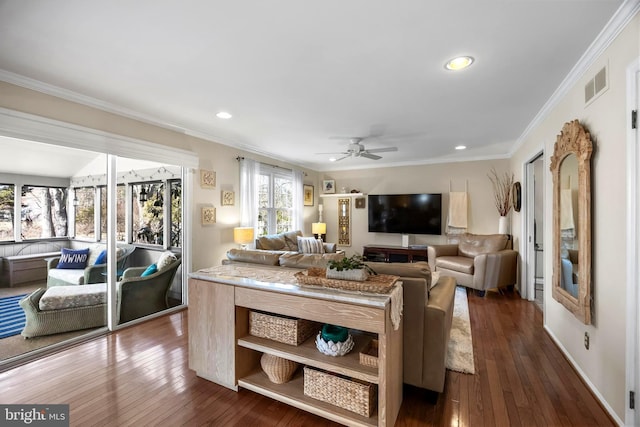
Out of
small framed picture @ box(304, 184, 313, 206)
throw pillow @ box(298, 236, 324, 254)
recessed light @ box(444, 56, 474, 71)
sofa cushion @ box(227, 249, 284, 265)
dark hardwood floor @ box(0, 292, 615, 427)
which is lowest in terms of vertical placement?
dark hardwood floor @ box(0, 292, 615, 427)

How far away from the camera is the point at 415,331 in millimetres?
1911

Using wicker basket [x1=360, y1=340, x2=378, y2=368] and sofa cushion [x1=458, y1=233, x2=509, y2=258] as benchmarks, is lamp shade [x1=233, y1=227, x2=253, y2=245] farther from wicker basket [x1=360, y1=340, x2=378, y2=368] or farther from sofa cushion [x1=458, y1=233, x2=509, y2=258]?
sofa cushion [x1=458, y1=233, x2=509, y2=258]

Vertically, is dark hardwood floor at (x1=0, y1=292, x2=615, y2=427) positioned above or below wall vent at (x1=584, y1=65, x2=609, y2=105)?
below

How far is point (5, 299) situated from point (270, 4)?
11.8 ft

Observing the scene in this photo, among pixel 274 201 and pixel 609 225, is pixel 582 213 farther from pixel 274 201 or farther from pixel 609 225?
pixel 274 201

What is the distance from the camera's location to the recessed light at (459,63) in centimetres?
205

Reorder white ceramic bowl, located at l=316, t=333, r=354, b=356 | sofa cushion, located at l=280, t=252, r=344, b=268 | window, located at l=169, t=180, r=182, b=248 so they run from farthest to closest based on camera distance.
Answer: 1. window, located at l=169, t=180, r=182, b=248
2. sofa cushion, located at l=280, t=252, r=344, b=268
3. white ceramic bowl, located at l=316, t=333, r=354, b=356

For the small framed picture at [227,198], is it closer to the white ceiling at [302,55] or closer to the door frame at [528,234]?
the white ceiling at [302,55]

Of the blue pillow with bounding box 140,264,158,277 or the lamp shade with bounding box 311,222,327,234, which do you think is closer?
the blue pillow with bounding box 140,264,158,277

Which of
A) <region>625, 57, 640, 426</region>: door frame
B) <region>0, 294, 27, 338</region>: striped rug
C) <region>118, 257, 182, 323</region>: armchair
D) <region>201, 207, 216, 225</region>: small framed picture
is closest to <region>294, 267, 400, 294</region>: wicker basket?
<region>625, 57, 640, 426</region>: door frame

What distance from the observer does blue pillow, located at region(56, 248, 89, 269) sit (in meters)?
3.00

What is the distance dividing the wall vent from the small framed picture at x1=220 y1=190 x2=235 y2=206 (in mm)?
4263

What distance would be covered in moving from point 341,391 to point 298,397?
0.31 meters

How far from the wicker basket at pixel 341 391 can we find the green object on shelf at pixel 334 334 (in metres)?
0.23
